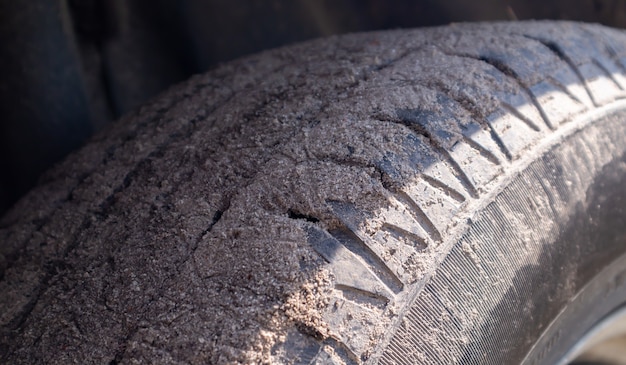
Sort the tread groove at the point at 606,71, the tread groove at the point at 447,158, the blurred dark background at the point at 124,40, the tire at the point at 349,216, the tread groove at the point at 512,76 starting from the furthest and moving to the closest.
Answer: the blurred dark background at the point at 124,40, the tread groove at the point at 606,71, the tread groove at the point at 512,76, the tread groove at the point at 447,158, the tire at the point at 349,216

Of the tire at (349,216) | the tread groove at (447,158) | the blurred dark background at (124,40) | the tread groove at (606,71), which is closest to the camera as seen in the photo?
the tire at (349,216)

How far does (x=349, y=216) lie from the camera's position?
729mm

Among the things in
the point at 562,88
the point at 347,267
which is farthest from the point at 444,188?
the point at 562,88

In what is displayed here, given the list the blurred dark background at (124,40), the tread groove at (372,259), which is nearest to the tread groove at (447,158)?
the tread groove at (372,259)

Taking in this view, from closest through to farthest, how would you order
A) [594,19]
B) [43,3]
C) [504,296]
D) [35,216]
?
1. [504,296]
2. [35,216]
3. [43,3]
4. [594,19]

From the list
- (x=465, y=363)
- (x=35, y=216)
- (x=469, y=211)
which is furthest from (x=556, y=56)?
(x=35, y=216)

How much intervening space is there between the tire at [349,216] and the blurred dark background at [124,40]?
176 mm

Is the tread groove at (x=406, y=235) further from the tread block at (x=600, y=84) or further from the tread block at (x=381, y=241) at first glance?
the tread block at (x=600, y=84)

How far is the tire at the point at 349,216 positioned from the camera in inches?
27.1

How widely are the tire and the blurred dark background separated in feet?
0.58

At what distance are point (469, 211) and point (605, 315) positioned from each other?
40 centimetres

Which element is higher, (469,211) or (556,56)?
(556,56)

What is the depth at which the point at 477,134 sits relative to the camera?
84cm

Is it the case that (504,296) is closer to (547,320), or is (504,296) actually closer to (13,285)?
(547,320)
